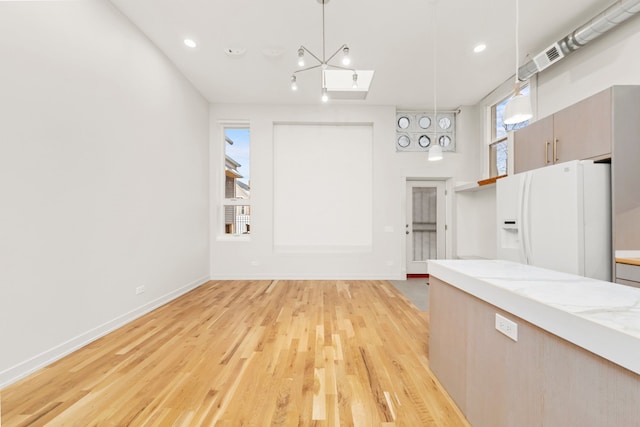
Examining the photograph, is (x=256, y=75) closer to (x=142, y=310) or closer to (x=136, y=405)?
(x=142, y=310)

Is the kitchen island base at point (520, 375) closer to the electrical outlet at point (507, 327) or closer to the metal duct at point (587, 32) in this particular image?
the electrical outlet at point (507, 327)

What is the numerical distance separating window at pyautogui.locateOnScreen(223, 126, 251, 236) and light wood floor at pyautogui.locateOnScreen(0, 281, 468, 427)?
91.5 inches

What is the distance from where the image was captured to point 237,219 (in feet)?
17.2

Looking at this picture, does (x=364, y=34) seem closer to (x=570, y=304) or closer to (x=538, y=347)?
(x=570, y=304)

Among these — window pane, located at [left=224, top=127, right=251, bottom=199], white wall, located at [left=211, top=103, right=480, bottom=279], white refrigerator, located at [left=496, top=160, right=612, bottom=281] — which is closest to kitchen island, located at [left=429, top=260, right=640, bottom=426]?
white refrigerator, located at [left=496, top=160, right=612, bottom=281]

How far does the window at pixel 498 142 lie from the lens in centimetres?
446

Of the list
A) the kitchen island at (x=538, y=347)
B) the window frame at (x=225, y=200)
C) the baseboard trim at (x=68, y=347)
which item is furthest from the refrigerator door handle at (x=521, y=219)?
the baseboard trim at (x=68, y=347)

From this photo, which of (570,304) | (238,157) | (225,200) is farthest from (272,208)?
(570,304)

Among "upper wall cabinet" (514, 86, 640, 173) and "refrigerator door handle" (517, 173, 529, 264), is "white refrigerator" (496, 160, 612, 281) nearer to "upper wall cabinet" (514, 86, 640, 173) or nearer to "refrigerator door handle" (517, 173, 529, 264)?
"refrigerator door handle" (517, 173, 529, 264)

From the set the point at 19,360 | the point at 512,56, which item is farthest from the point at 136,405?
the point at 512,56

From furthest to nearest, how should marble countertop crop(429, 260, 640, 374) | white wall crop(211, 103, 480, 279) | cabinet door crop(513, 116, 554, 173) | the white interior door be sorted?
the white interior door, white wall crop(211, 103, 480, 279), cabinet door crop(513, 116, 554, 173), marble countertop crop(429, 260, 640, 374)

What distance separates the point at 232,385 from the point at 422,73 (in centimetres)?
478

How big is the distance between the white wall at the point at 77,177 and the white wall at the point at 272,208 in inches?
55.1

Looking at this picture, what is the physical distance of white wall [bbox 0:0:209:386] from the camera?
184 centimetres
